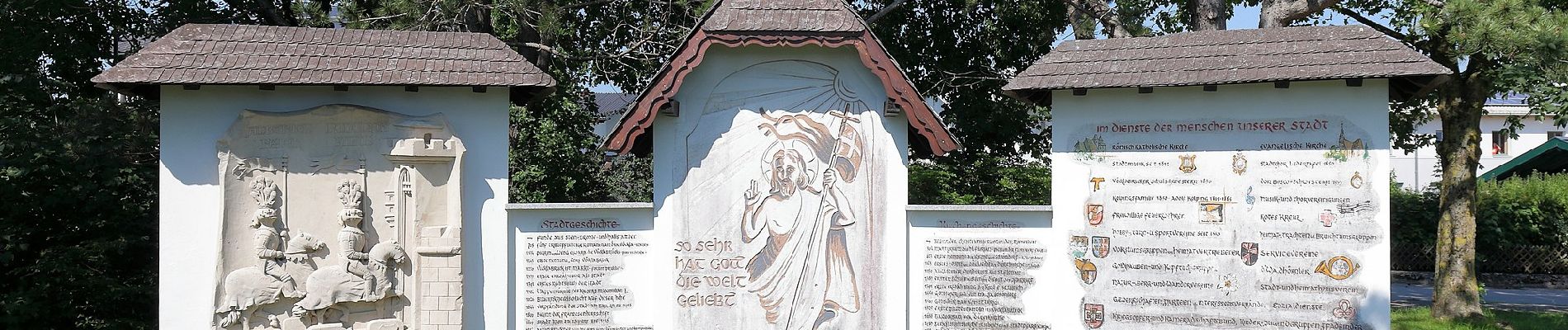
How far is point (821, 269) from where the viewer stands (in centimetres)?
884

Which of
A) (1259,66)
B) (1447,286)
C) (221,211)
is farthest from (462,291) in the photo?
(1447,286)

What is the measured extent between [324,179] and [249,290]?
979 millimetres

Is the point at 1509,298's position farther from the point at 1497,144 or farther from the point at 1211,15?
the point at 1497,144

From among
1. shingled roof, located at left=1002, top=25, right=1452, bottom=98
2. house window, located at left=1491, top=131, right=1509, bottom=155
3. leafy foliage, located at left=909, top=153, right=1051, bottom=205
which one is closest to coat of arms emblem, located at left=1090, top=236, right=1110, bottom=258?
shingled roof, located at left=1002, top=25, right=1452, bottom=98

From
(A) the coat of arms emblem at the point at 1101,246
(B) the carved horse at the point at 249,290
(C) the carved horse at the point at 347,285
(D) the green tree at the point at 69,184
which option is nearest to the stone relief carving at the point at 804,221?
(A) the coat of arms emblem at the point at 1101,246

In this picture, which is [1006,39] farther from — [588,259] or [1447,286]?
[588,259]

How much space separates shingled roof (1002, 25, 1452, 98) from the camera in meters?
7.76

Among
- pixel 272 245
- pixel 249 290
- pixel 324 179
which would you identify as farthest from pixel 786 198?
pixel 249 290

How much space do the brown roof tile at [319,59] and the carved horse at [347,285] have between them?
1.33 metres

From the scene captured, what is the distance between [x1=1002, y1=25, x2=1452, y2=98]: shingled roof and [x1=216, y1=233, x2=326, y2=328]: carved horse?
218 inches

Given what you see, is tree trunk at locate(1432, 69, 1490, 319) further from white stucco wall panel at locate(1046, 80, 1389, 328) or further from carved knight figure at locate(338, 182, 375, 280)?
carved knight figure at locate(338, 182, 375, 280)

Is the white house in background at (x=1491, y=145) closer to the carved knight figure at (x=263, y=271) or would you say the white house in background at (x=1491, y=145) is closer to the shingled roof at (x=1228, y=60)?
the shingled roof at (x=1228, y=60)

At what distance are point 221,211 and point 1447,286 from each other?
45.2 ft

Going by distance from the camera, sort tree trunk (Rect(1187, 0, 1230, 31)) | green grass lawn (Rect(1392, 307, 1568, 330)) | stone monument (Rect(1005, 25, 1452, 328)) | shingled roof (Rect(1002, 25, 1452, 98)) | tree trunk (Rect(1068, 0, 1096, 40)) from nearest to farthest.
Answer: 1. shingled roof (Rect(1002, 25, 1452, 98))
2. stone monument (Rect(1005, 25, 1452, 328))
3. tree trunk (Rect(1187, 0, 1230, 31))
4. green grass lawn (Rect(1392, 307, 1568, 330))
5. tree trunk (Rect(1068, 0, 1096, 40))
